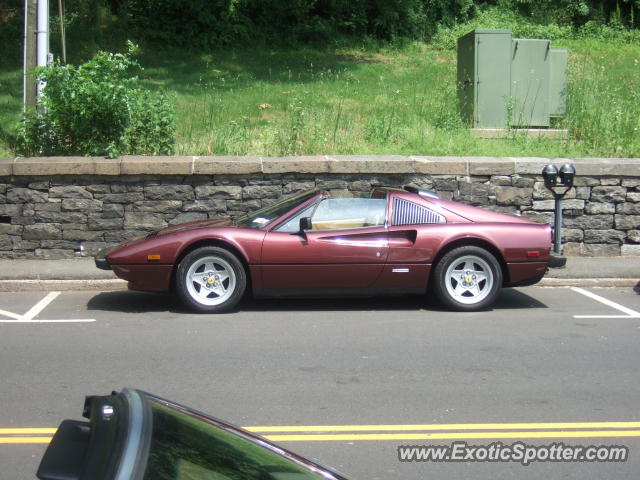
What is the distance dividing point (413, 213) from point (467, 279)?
93cm

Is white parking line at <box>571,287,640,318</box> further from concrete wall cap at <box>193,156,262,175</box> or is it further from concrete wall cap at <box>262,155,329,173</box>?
concrete wall cap at <box>193,156,262,175</box>

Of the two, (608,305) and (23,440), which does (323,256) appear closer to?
(608,305)

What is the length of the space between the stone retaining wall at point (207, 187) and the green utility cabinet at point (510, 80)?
94.1 inches

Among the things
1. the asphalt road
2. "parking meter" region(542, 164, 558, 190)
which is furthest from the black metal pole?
the asphalt road

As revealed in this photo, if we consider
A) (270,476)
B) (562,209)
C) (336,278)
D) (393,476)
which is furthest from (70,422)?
(562,209)

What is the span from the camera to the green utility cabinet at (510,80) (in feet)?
44.5

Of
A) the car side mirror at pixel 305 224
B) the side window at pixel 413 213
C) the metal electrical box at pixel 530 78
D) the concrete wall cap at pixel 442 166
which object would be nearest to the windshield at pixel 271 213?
the car side mirror at pixel 305 224

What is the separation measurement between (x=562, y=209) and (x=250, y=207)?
440cm

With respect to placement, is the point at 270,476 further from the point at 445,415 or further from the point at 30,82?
the point at 30,82

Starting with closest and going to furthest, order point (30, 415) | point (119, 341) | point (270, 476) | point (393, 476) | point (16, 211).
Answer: point (270, 476)
point (393, 476)
point (30, 415)
point (119, 341)
point (16, 211)

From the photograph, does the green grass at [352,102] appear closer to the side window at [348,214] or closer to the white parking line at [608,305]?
the white parking line at [608,305]

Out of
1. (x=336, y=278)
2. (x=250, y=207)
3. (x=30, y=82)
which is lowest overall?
(x=336, y=278)

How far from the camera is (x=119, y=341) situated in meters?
7.69

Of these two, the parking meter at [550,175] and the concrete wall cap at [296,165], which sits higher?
the concrete wall cap at [296,165]
